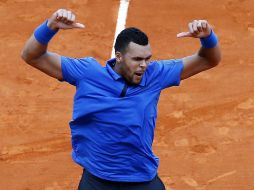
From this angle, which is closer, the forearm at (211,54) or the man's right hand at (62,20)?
the man's right hand at (62,20)

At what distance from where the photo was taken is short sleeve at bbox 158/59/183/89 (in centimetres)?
521

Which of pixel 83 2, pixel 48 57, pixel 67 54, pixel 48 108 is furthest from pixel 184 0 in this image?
pixel 48 57

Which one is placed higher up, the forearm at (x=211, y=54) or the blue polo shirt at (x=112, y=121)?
the forearm at (x=211, y=54)

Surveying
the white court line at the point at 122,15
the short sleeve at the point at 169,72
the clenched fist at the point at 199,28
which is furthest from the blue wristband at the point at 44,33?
the white court line at the point at 122,15

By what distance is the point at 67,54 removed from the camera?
9414 mm

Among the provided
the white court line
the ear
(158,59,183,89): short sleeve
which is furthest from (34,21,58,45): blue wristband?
the white court line

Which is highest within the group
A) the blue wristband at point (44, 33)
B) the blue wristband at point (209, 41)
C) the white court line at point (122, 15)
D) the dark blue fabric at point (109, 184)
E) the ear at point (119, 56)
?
the blue wristband at point (209, 41)

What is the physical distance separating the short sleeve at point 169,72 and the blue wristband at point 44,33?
873 millimetres

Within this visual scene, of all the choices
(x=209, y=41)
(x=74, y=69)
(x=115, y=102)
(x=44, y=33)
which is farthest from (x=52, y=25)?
(x=209, y=41)

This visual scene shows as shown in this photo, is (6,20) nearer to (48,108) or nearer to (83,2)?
(83,2)

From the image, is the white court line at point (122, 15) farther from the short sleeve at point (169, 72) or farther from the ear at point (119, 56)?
the ear at point (119, 56)

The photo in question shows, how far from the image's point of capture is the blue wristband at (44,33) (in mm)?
4961

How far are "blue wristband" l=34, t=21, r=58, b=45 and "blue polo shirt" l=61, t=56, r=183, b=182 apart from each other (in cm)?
24

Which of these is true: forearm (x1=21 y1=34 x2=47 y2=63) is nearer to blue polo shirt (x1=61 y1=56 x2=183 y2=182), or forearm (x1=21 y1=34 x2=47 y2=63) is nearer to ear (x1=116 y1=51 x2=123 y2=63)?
blue polo shirt (x1=61 y1=56 x2=183 y2=182)
